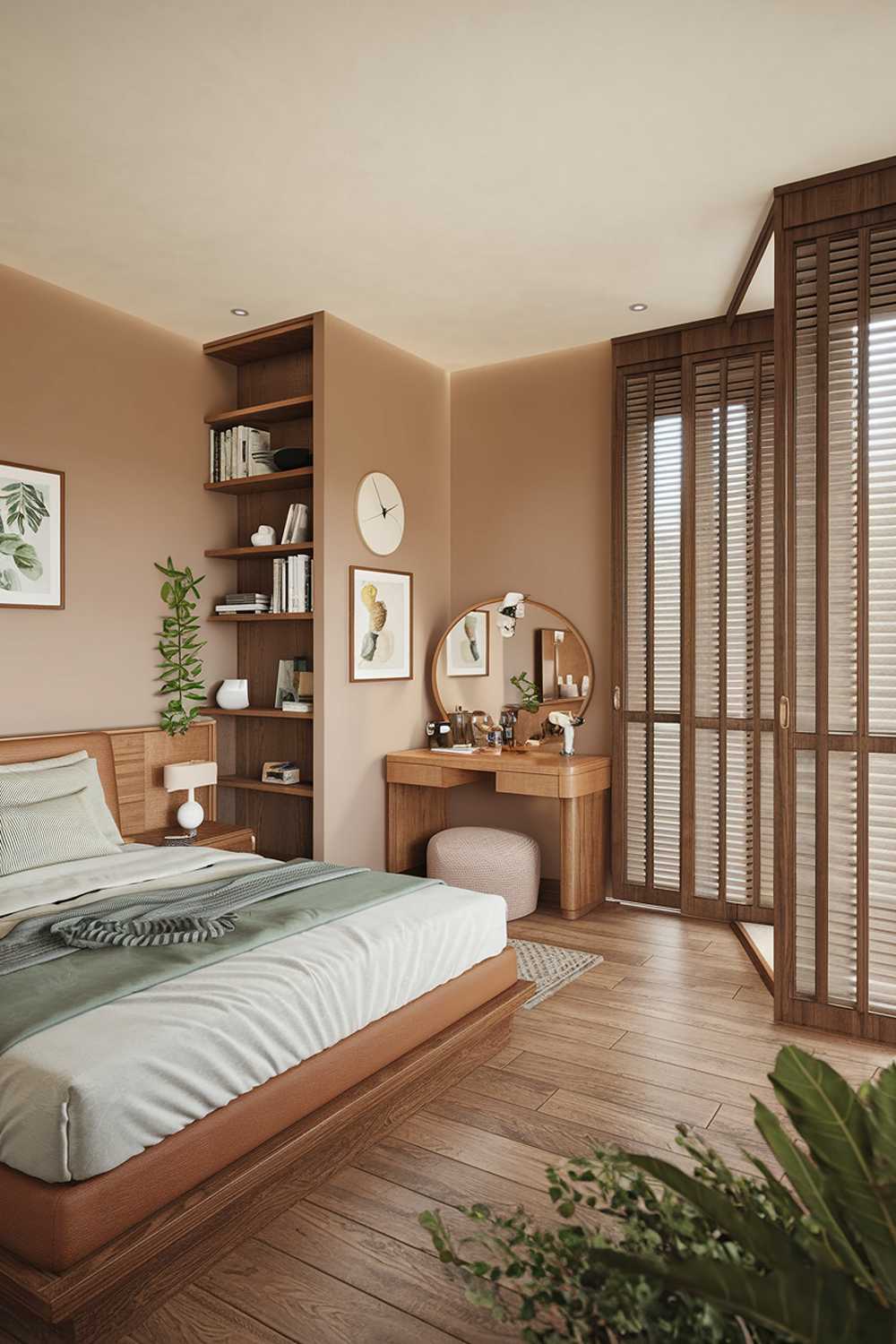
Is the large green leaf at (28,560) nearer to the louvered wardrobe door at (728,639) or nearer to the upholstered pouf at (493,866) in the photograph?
the upholstered pouf at (493,866)

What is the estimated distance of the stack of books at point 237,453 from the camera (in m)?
4.61

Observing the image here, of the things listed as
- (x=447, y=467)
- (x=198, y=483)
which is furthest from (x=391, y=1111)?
(x=447, y=467)

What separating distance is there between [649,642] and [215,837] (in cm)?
232

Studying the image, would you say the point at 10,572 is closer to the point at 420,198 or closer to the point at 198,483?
the point at 198,483

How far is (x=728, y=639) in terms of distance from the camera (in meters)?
4.32

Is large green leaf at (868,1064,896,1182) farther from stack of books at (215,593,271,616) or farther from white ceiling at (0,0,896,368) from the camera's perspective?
stack of books at (215,593,271,616)

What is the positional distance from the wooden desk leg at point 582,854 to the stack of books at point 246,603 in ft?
5.93

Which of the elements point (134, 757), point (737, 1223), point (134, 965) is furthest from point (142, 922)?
point (737, 1223)

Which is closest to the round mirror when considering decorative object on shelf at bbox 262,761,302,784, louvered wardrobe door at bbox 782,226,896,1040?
decorative object on shelf at bbox 262,761,302,784

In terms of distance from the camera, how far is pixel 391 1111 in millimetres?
2371

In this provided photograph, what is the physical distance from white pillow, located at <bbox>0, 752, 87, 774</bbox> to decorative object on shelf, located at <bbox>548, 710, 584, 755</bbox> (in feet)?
7.48

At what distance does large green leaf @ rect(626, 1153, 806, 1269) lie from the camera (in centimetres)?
73

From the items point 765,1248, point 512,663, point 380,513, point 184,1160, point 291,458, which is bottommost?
point 184,1160

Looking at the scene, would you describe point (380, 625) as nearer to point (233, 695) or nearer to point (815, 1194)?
point (233, 695)
